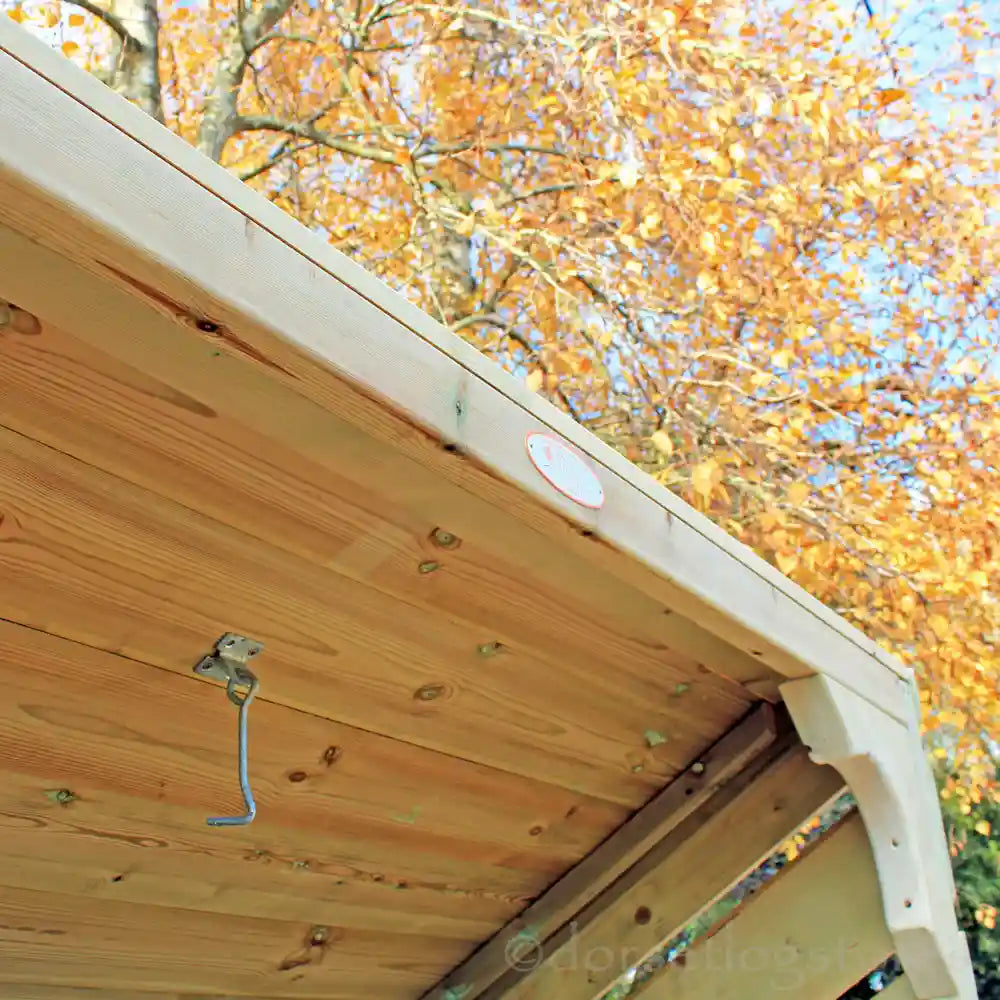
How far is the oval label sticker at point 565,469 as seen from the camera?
3.28 feet

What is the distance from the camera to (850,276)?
17.5 feet

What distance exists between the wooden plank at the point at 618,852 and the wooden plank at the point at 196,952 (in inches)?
2.3

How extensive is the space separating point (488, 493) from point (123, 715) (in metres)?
0.50

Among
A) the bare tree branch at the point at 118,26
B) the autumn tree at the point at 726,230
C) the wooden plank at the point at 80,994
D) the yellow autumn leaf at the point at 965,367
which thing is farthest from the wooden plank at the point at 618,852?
the bare tree branch at the point at 118,26

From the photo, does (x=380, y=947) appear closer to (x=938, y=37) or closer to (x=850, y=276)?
(x=850, y=276)

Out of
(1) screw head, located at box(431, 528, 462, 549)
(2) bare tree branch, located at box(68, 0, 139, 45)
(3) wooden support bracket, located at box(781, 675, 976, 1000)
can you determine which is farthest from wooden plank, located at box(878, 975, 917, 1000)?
(2) bare tree branch, located at box(68, 0, 139, 45)

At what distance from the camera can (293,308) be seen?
0.79m

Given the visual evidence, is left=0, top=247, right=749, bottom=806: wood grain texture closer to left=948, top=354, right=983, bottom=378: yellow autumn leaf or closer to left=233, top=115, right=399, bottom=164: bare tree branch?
left=948, top=354, right=983, bottom=378: yellow autumn leaf

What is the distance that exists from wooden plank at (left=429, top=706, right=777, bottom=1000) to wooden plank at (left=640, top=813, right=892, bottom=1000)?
0.17m

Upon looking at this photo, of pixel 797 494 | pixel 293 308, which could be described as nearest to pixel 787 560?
pixel 797 494

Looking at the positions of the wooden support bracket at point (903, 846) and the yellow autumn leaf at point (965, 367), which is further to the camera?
the yellow autumn leaf at point (965, 367)

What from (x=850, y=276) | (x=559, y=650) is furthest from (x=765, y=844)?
(x=850, y=276)

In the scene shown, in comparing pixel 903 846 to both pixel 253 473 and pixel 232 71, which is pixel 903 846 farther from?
pixel 232 71

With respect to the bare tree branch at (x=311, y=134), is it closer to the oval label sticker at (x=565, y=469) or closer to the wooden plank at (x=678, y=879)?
the wooden plank at (x=678, y=879)
